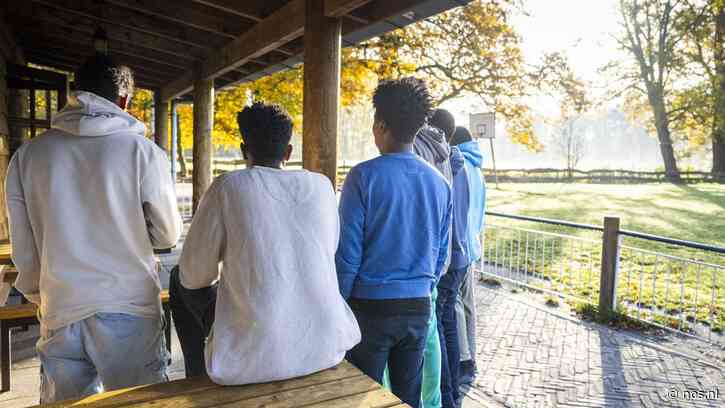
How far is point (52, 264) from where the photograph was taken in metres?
1.99

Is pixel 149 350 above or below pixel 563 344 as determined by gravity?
above

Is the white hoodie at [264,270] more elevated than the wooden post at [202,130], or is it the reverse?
the wooden post at [202,130]

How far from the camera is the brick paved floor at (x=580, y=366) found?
12.7 feet

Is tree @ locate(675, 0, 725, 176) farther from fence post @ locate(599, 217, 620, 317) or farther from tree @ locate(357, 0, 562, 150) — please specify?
fence post @ locate(599, 217, 620, 317)

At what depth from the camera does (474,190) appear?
394 centimetres

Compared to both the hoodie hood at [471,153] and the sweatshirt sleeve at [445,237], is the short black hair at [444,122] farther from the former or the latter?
the sweatshirt sleeve at [445,237]

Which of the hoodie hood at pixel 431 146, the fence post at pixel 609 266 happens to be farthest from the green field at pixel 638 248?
the hoodie hood at pixel 431 146

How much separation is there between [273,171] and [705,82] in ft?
108

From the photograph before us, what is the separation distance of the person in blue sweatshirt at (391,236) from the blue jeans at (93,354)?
89 centimetres

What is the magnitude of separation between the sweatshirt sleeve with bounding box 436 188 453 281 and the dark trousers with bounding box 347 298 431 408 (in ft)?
1.05

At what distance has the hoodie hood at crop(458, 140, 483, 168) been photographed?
3.95 metres

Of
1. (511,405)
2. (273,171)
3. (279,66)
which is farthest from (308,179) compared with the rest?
(279,66)

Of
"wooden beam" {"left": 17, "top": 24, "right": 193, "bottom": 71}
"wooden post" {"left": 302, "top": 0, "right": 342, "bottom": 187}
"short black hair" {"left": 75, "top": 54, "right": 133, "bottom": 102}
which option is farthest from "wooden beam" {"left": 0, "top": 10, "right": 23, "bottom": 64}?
"short black hair" {"left": 75, "top": 54, "right": 133, "bottom": 102}

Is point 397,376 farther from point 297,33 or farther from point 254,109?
point 297,33
